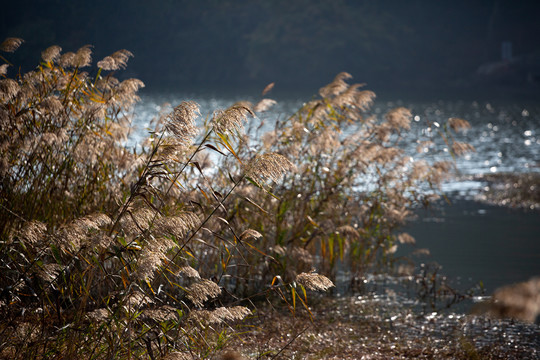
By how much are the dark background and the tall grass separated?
124 feet

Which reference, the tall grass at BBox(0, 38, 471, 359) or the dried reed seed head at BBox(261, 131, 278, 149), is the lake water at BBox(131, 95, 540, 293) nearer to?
the dried reed seed head at BBox(261, 131, 278, 149)

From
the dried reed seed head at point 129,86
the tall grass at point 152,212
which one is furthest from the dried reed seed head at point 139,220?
the dried reed seed head at point 129,86

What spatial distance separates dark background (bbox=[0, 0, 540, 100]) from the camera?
58750mm

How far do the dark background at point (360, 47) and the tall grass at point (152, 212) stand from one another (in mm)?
37877

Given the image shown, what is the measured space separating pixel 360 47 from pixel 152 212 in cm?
8017

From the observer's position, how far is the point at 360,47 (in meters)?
A: 79.2

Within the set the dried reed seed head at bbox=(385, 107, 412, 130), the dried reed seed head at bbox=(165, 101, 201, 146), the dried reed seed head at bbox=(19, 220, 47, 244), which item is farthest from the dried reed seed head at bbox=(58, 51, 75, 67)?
the dried reed seed head at bbox=(385, 107, 412, 130)

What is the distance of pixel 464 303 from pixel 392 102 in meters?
43.4

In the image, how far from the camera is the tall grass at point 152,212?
2.47 metres

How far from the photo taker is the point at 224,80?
222 feet

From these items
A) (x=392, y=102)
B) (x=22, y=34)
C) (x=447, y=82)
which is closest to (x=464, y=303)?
(x=22, y=34)

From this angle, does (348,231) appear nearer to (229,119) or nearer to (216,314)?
(216,314)

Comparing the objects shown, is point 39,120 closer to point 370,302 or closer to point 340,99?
point 340,99

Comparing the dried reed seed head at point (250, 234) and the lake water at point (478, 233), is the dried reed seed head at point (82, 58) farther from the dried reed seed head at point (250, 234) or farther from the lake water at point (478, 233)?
the dried reed seed head at point (250, 234)
